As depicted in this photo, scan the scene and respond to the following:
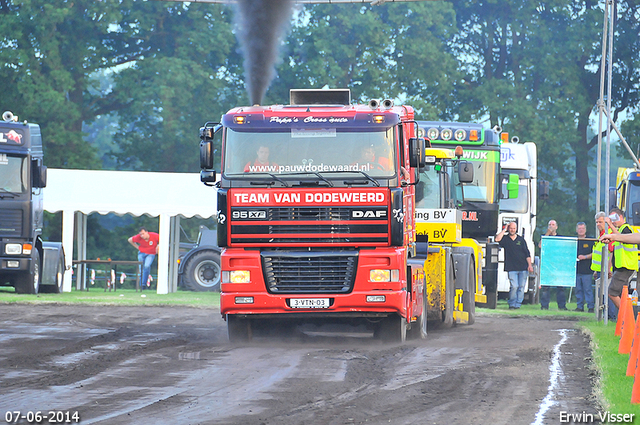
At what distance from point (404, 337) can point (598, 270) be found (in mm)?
7715

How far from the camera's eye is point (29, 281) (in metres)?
24.5

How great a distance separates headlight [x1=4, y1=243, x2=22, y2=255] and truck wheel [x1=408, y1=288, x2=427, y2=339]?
11380 millimetres

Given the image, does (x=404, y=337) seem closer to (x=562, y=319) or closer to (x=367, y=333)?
(x=367, y=333)

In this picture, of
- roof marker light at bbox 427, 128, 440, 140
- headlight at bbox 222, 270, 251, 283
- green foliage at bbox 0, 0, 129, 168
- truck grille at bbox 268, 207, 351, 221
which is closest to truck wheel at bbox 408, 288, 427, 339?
truck grille at bbox 268, 207, 351, 221

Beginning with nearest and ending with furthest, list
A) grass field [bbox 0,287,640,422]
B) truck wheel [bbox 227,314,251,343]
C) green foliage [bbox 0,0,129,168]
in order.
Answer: grass field [bbox 0,287,640,422] → truck wheel [bbox 227,314,251,343] → green foliage [bbox 0,0,129,168]

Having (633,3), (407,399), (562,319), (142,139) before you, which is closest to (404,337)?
(407,399)

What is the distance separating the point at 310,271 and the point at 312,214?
720 millimetres

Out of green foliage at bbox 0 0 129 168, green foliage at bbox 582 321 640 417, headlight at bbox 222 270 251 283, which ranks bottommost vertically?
green foliage at bbox 582 321 640 417

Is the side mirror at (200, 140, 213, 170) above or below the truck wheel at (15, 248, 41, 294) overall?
above

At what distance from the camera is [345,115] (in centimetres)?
1355

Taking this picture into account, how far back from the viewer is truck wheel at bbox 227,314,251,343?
14.1m

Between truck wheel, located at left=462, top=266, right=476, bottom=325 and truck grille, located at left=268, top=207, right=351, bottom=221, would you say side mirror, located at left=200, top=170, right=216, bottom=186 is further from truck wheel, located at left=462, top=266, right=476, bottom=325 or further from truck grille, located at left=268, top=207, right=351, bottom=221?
truck wheel, located at left=462, top=266, right=476, bottom=325

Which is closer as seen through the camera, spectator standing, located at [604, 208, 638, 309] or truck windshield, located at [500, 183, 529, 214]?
spectator standing, located at [604, 208, 638, 309]

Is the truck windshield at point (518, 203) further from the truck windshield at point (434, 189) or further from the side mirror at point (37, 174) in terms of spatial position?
the side mirror at point (37, 174)
